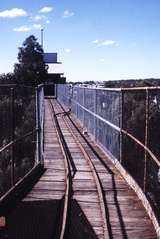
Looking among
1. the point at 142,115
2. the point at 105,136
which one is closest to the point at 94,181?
Result: the point at 105,136

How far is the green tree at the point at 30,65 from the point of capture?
92.0 meters

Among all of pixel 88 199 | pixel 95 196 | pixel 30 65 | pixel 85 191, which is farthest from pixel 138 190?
pixel 30 65

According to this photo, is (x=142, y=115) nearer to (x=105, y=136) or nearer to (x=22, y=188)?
(x=105, y=136)

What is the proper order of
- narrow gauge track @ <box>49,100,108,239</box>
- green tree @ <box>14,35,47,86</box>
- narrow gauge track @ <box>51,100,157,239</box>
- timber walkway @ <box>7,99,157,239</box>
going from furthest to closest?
green tree @ <box>14,35,47,86</box> < narrow gauge track @ <box>49,100,108,239</box> < timber walkway @ <box>7,99,157,239</box> < narrow gauge track @ <box>51,100,157,239</box>

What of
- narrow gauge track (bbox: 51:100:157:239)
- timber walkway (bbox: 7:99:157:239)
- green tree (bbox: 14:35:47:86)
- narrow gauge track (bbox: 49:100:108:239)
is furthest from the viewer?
green tree (bbox: 14:35:47:86)

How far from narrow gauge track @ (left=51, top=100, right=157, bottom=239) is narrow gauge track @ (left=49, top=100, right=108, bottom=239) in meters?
0.06

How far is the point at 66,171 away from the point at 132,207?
394 cm

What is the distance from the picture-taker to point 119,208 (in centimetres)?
938

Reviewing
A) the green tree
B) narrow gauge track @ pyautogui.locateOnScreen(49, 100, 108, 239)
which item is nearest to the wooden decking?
narrow gauge track @ pyautogui.locateOnScreen(49, 100, 108, 239)

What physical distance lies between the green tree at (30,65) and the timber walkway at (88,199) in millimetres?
76705

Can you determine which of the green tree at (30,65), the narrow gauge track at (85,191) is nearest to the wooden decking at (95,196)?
the narrow gauge track at (85,191)

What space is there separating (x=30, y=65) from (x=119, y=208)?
86834 millimetres

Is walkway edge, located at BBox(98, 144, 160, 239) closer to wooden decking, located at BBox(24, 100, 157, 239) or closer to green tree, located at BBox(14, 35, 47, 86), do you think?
wooden decking, located at BBox(24, 100, 157, 239)

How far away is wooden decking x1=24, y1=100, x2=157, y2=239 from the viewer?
8.09 meters
